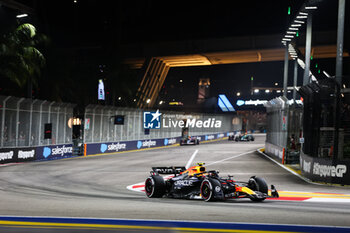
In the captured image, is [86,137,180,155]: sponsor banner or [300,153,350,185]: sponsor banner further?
[86,137,180,155]: sponsor banner

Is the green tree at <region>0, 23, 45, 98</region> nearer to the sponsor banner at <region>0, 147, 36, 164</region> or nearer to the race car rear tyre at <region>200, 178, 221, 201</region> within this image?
the sponsor banner at <region>0, 147, 36, 164</region>

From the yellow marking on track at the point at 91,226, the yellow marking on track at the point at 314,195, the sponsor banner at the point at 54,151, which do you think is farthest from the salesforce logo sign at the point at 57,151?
the yellow marking on track at the point at 91,226

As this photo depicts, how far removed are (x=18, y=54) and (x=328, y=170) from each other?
74.4ft

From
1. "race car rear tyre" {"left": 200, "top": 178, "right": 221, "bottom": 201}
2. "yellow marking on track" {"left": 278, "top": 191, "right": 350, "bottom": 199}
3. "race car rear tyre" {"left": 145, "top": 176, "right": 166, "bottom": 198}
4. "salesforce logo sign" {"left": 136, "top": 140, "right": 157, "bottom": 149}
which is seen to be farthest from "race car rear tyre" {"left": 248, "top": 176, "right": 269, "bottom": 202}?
"salesforce logo sign" {"left": 136, "top": 140, "right": 157, "bottom": 149}

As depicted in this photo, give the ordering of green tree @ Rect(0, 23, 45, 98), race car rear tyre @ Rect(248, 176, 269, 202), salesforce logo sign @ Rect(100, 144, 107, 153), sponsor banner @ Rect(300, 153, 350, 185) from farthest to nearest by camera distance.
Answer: salesforce logo sign @ Rect(100, 144, 107, 153)
green tree @ Rect(0, 23, 45, 98)
sponsor banner @ Rect(300, 153, 350, 185)
race car rear tyre @ Rect(248, 176, 269, 202)

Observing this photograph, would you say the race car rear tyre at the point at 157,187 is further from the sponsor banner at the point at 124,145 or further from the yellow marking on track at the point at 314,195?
the sponsor banner at the point at 124,145

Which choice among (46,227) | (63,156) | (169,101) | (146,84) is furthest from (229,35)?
(169,101)

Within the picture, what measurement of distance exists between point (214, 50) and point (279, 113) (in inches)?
982

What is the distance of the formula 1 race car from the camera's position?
11555mm

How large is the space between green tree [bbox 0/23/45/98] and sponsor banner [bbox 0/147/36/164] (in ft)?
15.7

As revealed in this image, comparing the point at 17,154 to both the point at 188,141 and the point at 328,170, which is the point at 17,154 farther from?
the point at 188,141

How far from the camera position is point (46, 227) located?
8.01 metres

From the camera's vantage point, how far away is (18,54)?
31141mm

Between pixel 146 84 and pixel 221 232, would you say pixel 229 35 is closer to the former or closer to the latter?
pixel 146 84
